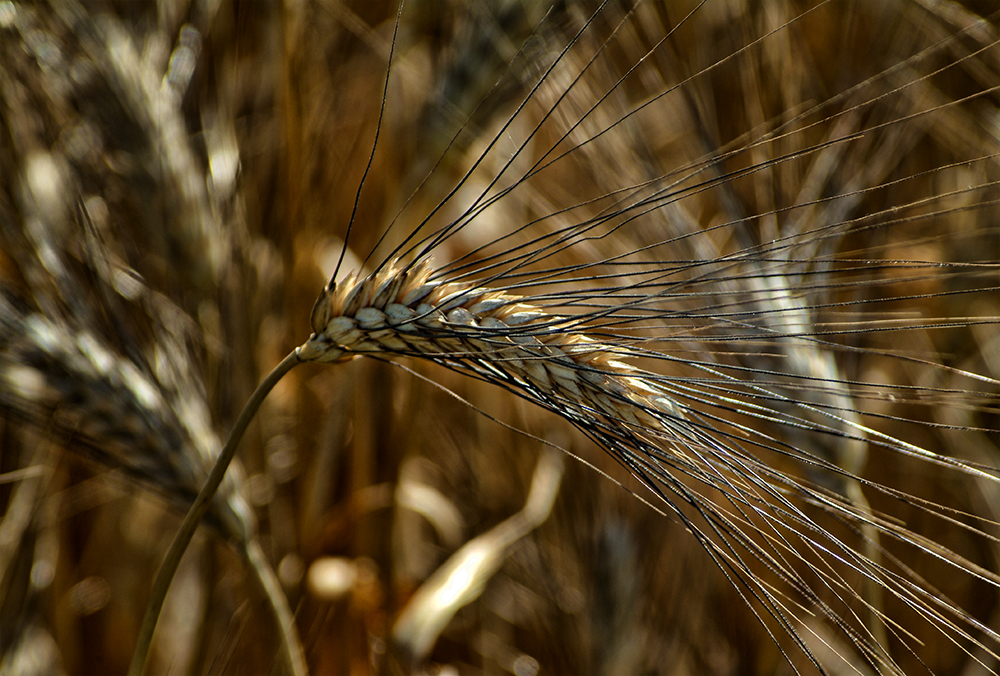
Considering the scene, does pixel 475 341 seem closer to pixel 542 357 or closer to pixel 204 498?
pixel 542 357

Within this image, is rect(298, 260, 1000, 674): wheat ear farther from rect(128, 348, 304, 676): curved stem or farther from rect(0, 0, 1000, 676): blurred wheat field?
rect(0, 0, 1000, 676): blurred wheat field

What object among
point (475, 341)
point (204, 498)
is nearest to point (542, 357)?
point (475, 341)

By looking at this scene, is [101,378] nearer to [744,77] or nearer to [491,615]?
[491,615]

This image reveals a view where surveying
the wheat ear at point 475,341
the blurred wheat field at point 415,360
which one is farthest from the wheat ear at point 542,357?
the blurred wheat field at point 415,360

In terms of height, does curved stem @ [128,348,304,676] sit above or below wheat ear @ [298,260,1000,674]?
below

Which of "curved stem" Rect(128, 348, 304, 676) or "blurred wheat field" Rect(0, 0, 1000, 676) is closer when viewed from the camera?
"curved stem" Rect(128, 348, 304, 676)

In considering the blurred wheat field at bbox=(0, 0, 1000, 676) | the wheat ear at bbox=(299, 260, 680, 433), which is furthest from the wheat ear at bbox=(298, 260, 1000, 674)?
the blurred wheat field at bbox=(0, 0, 1000, 676)

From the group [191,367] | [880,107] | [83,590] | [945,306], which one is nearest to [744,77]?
[880,107]
